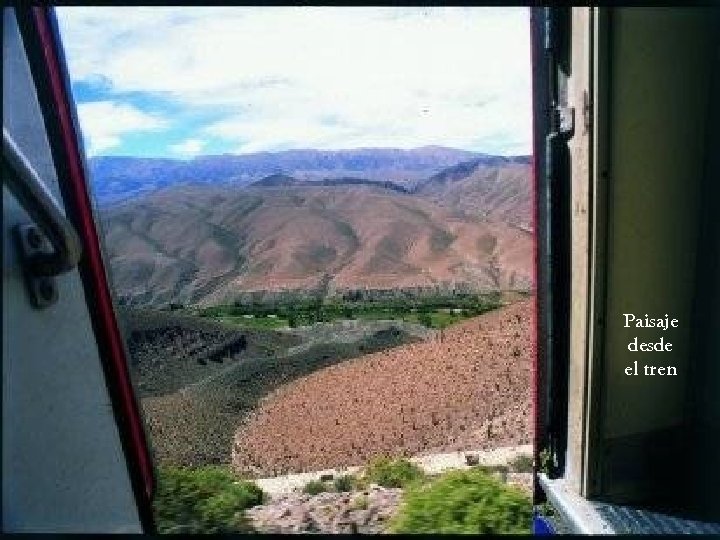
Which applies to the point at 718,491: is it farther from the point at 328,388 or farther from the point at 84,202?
the point at 328,388

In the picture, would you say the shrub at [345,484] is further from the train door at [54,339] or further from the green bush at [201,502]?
the train door at [54,339]

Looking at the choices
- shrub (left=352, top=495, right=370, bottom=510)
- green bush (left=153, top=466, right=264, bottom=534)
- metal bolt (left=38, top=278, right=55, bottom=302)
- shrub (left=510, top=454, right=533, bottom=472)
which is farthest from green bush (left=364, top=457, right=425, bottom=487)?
metal bolt (left=38, top=278, right=55, bottom=302)

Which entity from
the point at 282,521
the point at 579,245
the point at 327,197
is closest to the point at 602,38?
the point at 579,245

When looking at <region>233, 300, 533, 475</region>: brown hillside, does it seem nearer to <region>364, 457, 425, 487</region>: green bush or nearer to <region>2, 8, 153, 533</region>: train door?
<region>364, 457, 425, 487</region>: green bush

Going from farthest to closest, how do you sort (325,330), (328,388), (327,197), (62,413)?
(327,197) < (325,330) < (328,388) < (62,413)

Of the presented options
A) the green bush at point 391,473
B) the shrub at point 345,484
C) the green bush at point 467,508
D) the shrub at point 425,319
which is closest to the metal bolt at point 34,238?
the green bush at point 467,508

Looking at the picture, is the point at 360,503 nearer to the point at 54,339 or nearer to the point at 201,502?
the point at 201,502

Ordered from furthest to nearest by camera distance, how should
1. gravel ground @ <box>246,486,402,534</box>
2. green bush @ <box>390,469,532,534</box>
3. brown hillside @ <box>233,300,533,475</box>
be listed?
brown hillside @ <box>233,300,533,475</box>, gravel ground @ <box>246,486,402,534</box>, green bush @ <box>390,469,532,534</box>
